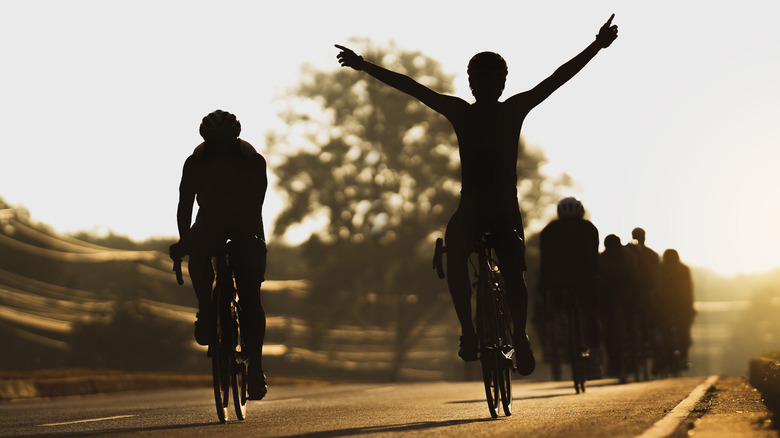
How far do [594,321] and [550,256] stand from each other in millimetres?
830

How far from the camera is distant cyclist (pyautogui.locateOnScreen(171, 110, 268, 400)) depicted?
31.4 feet

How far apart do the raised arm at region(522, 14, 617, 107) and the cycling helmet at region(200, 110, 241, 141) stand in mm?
1967

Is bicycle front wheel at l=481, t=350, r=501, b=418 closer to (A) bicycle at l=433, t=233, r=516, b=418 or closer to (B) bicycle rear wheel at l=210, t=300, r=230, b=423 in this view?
(A) bicycle at l=433, t=233, r=516, b=418

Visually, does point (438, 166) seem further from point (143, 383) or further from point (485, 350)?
point (485, 350)

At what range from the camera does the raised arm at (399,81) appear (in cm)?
907

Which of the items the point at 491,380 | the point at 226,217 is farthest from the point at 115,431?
the point at 491,380

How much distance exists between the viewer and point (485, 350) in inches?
371

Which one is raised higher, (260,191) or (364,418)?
(260,191)

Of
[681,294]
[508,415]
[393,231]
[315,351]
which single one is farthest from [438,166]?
[508,415]

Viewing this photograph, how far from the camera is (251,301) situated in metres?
9.83

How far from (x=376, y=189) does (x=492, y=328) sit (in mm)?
54685

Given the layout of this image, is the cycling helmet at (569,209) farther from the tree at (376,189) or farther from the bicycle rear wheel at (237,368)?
the tree at (376,189)

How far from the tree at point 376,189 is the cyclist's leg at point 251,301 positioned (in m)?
51.3

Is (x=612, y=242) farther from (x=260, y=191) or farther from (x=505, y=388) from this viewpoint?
(x=260, y=191)
